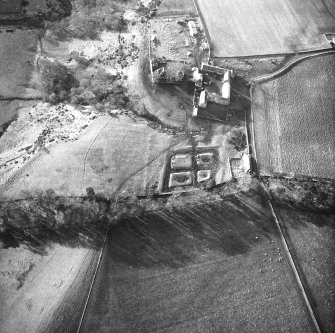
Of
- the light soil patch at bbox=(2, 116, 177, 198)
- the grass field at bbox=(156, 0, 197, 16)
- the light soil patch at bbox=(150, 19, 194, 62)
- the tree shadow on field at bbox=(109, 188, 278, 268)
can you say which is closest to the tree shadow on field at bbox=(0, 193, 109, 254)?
the tree shadow on field at bbox=(109, 188, 278, 268)

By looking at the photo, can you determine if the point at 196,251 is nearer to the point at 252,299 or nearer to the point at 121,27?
the point at 252,299

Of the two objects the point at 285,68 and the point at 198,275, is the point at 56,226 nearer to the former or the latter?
the point at 198,275

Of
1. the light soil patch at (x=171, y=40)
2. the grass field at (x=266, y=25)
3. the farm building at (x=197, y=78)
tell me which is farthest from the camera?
the grass field at (x=266, y=25)

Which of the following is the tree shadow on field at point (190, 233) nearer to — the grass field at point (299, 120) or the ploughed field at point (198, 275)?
the ploughed field at point (198, 275)

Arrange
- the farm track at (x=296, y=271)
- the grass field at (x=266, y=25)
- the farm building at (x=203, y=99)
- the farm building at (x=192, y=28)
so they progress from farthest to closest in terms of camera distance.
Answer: the farm building at (x=192, y=28)
the grass field at (x=266, y=25)
the farm building at (x=203, y=99)
the farm track at (x=296, y=271)

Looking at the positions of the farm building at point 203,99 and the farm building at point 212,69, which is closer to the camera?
the farm building at point 203,99

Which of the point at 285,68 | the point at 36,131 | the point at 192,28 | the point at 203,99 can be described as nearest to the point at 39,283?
the point at 36,131

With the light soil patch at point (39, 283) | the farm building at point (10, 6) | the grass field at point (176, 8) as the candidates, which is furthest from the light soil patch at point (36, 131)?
the grass field at point (176, 8)
